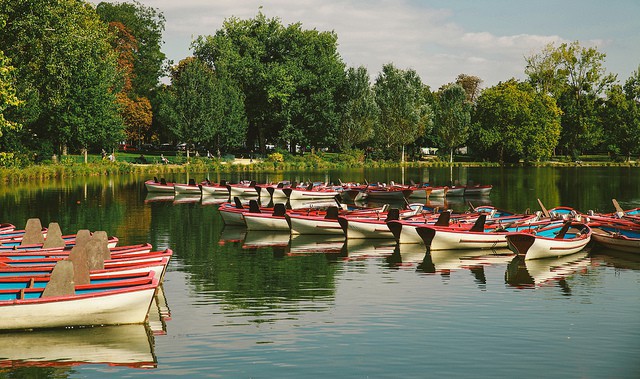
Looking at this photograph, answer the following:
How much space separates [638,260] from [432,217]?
354 inches

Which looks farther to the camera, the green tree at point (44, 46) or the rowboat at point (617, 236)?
the green tree at point (44, 46)

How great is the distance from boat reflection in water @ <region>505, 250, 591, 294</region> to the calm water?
0.08 m

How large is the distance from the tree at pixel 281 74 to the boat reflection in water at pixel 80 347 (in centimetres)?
9322

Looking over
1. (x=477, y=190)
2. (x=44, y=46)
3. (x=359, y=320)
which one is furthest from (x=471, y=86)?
(x=359, y=320)

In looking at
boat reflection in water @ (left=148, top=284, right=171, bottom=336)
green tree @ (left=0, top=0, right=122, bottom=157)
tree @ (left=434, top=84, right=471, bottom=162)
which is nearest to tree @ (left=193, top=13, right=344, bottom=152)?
tree @ (left=434, top=84, right=471, bottom=162)

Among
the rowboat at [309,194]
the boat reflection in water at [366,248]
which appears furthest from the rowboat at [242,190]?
the boat reflection in water at [366,248]

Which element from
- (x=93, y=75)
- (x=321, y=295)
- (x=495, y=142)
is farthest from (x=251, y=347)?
(x=495, y=142)

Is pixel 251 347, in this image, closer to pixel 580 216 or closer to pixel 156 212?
pixel 580 216

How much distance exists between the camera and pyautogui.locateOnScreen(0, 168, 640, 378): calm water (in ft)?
48.1

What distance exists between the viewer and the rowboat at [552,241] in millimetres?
26875

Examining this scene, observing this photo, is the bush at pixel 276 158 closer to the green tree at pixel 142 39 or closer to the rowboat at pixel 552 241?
the green tree at pixel 142 39

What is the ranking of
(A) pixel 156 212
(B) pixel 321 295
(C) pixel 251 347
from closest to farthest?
(C) pixel 251 347
(B) pixel 321 295
(A) pixel 156 212

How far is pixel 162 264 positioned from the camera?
19203 mm

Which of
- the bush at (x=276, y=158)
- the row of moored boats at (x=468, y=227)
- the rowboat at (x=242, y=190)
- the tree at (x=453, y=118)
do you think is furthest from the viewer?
the tree at (x=453, y=118)
